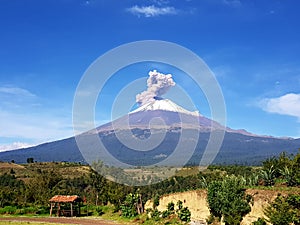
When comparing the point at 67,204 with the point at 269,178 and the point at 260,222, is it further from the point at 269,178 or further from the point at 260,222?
the point at 260,222

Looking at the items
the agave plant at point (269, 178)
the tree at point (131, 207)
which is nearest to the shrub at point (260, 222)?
the agave plant at point (269, 178)

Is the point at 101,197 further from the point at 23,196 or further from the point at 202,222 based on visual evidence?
the point at 202,222

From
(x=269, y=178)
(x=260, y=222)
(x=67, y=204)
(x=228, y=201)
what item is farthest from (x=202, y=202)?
(x=67, y=204)

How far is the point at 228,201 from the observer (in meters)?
21.3

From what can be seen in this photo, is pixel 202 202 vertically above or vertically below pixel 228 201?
below

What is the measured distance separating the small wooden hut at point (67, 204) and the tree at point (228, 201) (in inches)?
663

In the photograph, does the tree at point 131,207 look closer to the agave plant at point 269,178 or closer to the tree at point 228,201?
the tree at point 228,201

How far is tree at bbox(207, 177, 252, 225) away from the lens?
20.6 metres

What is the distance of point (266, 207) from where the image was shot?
19.1m

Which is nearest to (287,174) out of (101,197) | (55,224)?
(55,224)

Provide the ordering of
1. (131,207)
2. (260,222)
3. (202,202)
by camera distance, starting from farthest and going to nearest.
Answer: (131,207)
(202,202)
(260,222)

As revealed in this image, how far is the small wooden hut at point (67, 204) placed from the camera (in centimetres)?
3578

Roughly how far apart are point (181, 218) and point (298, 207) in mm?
9331

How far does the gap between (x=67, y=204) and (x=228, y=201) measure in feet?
73.3
